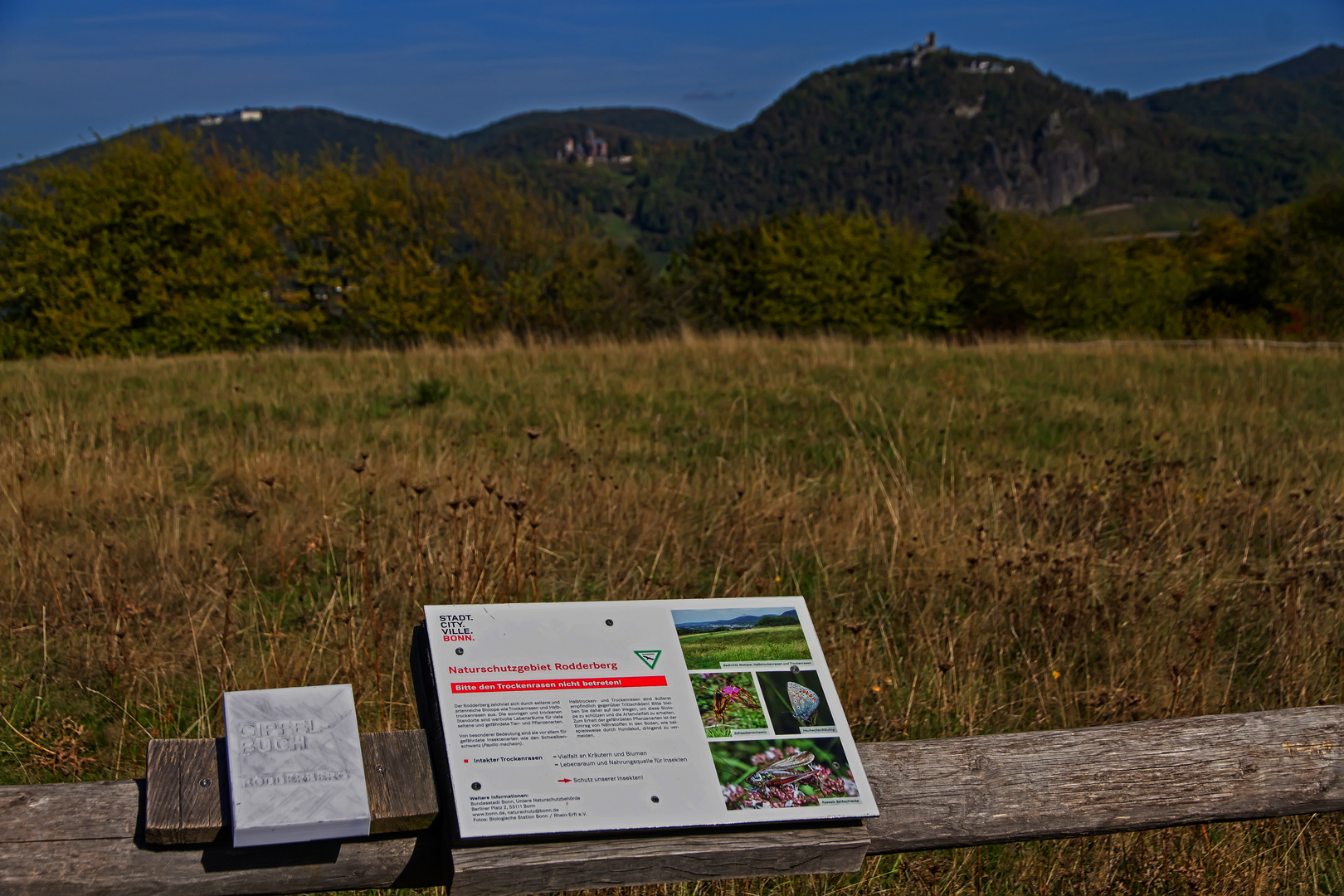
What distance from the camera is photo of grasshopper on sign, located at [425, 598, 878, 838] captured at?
155 cm

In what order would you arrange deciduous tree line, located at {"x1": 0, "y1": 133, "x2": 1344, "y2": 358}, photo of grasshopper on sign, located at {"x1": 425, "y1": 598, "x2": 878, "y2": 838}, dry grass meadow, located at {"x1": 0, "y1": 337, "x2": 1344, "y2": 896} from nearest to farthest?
photo of grasshopper on sign, located at {"x1": 425, "y1": 598, "x2": 878, "y2": 838}, dry grass meadow, located at {"x1": 0, "y1": 337, "x2": 1344, "y2": 896}, deciduous tree line, located at {"x1": 0, "y1": 133, "x2": 1344, "y2": 358}

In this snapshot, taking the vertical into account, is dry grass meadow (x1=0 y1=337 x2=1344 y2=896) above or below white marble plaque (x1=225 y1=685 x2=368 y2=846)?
below

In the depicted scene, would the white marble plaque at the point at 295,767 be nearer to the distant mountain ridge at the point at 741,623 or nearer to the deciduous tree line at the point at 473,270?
the distant mountain ridge at the point at 741,623

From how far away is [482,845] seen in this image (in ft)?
4.94

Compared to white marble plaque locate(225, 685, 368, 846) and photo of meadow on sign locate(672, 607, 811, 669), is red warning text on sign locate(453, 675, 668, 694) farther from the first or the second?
white marble plaque locate(225, 685, 368, 846)

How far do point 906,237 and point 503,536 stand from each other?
36489 millimetres

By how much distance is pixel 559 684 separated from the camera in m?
1.70

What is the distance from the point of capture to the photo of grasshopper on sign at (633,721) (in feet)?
5.08

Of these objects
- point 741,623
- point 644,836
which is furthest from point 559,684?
point 741,623

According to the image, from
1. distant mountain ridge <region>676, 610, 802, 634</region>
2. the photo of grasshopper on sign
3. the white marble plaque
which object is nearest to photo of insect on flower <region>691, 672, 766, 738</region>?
the photo of grasshopper on sign

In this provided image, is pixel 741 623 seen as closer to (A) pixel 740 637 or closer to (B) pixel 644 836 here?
(A) pixel 740 637

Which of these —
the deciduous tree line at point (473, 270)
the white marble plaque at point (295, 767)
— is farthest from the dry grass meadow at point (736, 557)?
the deciduous tree line at point (473, 270)

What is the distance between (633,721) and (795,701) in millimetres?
309

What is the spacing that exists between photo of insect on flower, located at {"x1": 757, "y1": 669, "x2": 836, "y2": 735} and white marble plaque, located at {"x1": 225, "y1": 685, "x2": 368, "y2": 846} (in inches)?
27.8
